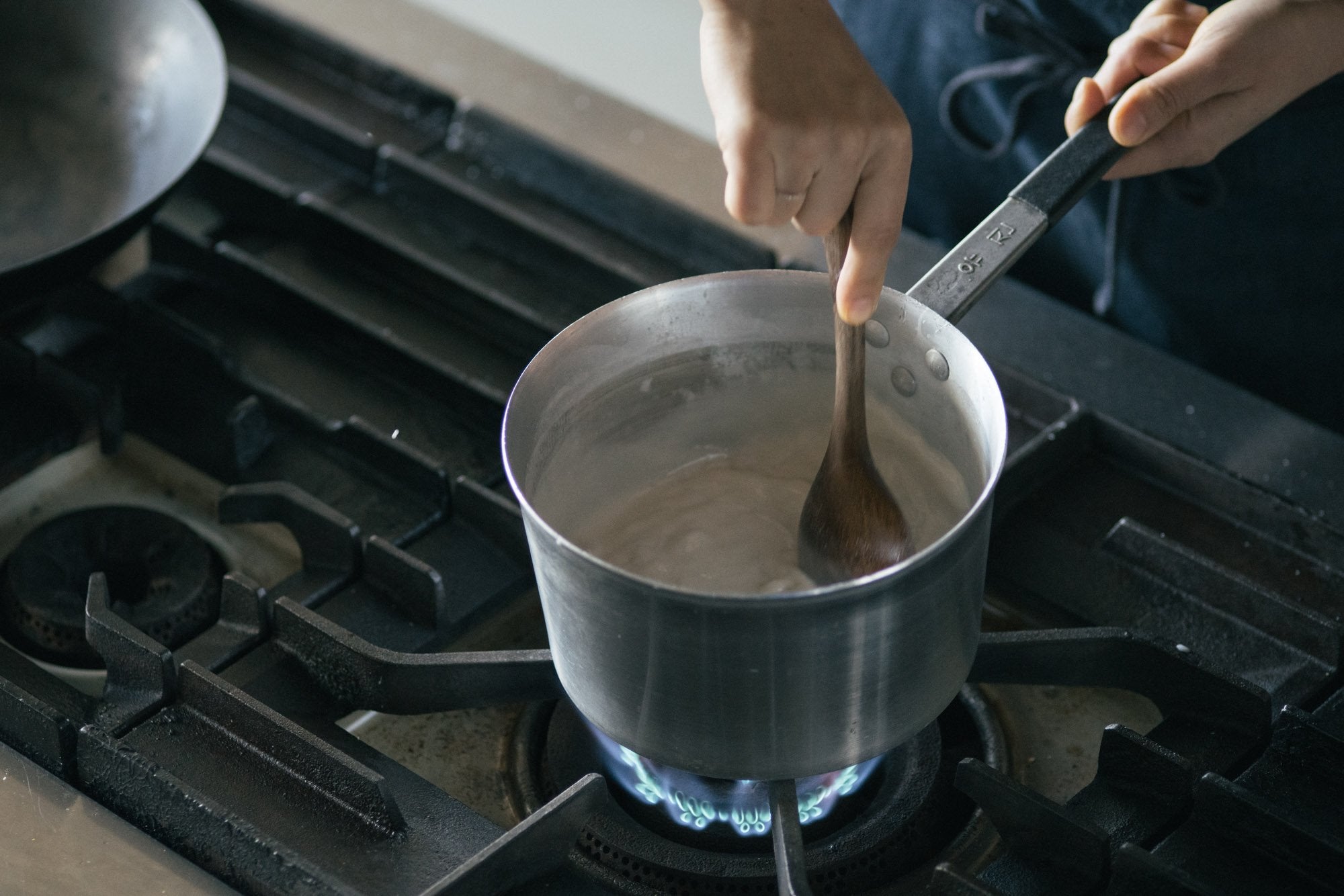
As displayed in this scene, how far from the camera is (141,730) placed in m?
0.62

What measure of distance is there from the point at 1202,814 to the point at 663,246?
17.8 inches

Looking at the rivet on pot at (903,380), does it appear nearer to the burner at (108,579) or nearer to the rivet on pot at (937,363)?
the rivet on pot at (937,363)

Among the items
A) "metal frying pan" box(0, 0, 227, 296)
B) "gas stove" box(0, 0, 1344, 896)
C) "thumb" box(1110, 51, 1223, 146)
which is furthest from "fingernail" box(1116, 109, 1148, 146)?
"metal frying pan" box(0, 0, 227, 296)

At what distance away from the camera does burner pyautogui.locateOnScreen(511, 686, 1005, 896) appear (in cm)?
60

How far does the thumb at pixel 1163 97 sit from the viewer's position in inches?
27.3

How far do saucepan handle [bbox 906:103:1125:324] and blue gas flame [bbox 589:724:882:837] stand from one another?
0.20m

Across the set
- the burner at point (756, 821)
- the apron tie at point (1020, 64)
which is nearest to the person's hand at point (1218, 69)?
the apron tie at point (1020, 64)

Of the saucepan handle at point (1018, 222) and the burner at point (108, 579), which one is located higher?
the saucepan handle at point (1018, 222)

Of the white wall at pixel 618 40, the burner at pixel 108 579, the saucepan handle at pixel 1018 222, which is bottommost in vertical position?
the white wall at pixel 618 40

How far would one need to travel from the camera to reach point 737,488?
69cm

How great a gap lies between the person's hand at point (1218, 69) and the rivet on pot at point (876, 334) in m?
0.19

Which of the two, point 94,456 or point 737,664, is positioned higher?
point 737,664

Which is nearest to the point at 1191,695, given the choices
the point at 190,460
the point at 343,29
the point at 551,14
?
the point at 190,460

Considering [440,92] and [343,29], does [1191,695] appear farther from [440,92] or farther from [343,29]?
[343,29]
